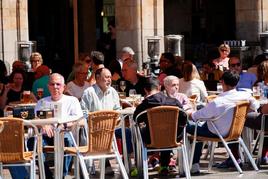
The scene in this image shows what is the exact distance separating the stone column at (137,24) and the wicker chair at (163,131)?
1026cm

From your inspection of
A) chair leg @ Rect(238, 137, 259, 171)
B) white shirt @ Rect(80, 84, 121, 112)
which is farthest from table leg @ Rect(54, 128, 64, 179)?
chair leg @ Rect(238, 137, 259, 171)

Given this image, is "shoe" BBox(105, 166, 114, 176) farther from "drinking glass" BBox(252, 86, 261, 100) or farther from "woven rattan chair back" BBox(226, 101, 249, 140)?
"drinking glass" BBox(252, 86, 261, 100)

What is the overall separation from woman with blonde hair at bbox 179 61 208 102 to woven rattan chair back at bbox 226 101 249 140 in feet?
5.82

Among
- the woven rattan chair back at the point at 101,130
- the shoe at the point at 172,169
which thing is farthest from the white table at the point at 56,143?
the shoe at the point at 172,169

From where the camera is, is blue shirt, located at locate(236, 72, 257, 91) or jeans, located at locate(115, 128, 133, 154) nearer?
jeans, located at locate(115, 128, 133, 154)

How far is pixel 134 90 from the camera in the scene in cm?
1376

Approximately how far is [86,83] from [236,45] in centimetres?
1064

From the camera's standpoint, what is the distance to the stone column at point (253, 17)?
24.5 meters

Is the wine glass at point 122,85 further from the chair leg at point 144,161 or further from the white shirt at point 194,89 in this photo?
the chair leg at point 144,161

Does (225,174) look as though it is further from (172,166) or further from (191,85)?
(191,85)

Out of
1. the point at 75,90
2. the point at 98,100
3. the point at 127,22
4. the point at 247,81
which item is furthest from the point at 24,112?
the point at 127,22

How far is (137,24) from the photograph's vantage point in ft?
72.1

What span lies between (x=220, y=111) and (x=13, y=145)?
122 inches

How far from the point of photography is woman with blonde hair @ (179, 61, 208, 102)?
1420cm
